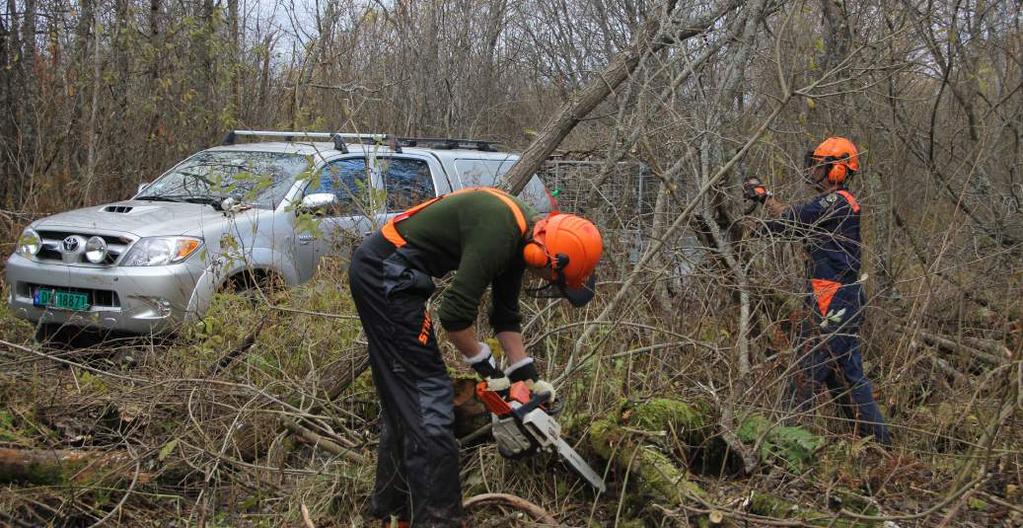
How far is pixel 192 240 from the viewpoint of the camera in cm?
604

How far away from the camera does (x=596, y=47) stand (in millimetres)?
9781

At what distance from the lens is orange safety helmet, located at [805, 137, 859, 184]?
5188 mm

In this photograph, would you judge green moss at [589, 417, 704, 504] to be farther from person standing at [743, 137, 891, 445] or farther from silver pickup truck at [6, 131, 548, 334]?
silver pickup truck at [6, 131, 548, 334]

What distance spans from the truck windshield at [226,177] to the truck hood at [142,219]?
0.74 ft

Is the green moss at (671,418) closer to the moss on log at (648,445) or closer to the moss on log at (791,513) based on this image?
the moss on log at (648,445)

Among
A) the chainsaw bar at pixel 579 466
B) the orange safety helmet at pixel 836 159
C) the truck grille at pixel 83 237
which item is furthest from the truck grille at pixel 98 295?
the orange safety helmet at pixel 836 159

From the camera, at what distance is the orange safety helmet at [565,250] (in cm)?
344

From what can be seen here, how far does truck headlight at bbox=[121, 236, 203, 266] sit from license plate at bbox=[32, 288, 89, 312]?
0.38 m

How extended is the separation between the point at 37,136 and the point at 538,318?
256 inches

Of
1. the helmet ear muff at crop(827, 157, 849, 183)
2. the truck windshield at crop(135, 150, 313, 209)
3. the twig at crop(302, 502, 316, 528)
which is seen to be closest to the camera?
the twig at crop(302, 502, 316, 528)

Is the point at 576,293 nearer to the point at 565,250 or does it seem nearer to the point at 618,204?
the point at 565,250

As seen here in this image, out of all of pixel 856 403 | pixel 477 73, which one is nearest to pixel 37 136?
pixel 477 73

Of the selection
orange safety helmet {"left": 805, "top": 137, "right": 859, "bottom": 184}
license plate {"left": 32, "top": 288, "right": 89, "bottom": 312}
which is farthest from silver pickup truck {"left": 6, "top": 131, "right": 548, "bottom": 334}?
orange safety helmet {"left": 805, "top": 137, "right": 859, "bottom": 184}

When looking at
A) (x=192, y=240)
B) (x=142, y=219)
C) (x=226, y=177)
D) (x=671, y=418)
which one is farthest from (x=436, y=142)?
(x=671, y=418)
